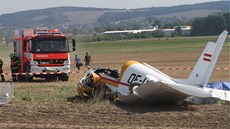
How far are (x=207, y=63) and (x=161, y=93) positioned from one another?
1372 millimetres

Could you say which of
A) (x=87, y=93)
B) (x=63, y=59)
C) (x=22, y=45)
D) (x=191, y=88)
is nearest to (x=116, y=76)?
(x=87, y=93)

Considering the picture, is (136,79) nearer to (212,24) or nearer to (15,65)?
(15,65)

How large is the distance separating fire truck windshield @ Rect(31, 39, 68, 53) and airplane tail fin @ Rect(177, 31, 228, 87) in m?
12.8

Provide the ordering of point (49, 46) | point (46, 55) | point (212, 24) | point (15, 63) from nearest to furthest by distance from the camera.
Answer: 1. point (46, 55)
2. point (49, 46)
3. point (15, 63)
4. point (212, 24)

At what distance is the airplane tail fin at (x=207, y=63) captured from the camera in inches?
473

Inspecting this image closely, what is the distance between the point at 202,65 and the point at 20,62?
1551 cm

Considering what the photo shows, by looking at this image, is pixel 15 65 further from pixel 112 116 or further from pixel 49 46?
pixel 112 116

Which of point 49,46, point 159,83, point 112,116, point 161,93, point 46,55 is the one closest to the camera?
point 112,116

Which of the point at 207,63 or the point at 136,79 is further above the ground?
the point at 207,63

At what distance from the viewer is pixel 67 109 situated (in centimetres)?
1222

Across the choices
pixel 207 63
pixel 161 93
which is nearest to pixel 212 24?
pixel 207 63

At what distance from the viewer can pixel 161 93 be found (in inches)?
484

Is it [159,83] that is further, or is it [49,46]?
[49,46]

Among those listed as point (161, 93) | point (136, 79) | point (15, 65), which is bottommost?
point (15, 65)
